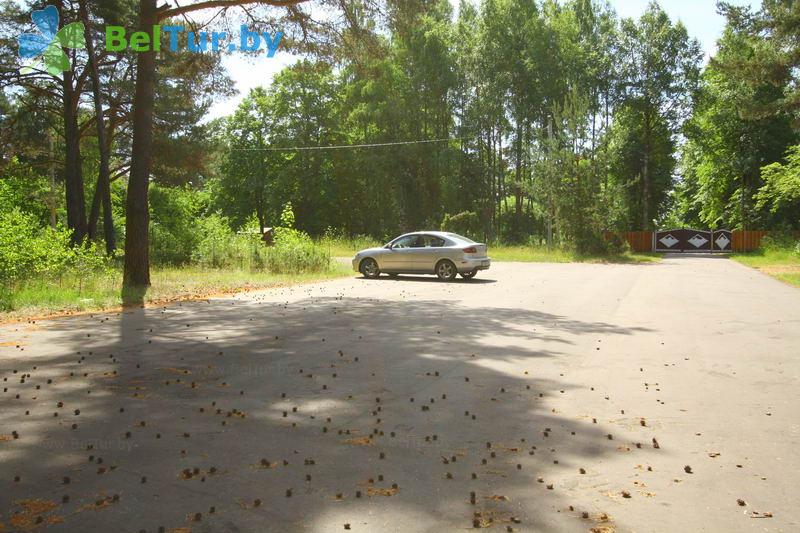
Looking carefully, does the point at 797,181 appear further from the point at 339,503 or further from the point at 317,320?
the point at 339,503

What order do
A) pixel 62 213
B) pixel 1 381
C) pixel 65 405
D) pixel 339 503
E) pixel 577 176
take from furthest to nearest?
1. pixel 62 213
2. pixel 577 176
3. pixel 1 381
4. pixel 65 405
5. pixel 339 503

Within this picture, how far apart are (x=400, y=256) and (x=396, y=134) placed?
113ft

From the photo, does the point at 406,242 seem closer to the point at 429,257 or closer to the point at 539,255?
the point at 429,257

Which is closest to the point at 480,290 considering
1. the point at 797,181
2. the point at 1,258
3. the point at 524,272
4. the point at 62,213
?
the point at 524,272

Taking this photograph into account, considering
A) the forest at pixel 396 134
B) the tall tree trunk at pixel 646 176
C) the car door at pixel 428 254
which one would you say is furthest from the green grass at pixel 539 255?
the tall tree trunk at pixel 646 176

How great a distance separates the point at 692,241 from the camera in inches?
1893

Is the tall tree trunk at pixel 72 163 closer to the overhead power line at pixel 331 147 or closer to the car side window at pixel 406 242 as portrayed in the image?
the car side window at pixel 406 242

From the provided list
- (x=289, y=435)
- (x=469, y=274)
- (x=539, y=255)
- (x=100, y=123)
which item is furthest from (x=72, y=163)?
(x=289, y=435)

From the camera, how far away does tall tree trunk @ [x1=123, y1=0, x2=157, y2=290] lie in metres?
16.5

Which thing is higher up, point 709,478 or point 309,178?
point 309,178

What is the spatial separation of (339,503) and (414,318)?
27.3ft

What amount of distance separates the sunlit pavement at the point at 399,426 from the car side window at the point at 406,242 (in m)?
10.9

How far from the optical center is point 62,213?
44281 millimetres

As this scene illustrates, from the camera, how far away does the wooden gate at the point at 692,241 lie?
46.6 meters
